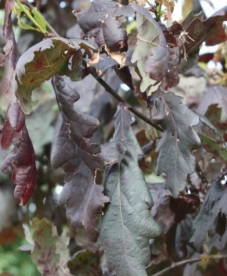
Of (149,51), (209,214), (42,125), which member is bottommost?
(42,125)

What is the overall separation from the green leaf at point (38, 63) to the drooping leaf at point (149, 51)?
0.20 feet

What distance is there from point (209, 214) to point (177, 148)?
128mm

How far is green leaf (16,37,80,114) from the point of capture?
0.49 metres

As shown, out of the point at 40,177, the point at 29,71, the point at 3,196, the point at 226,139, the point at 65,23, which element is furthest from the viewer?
the point at 65,23

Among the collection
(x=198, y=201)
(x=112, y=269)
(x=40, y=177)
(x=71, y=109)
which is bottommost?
(x=40, y=177)

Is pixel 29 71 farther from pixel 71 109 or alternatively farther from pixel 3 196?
pixel 3 196

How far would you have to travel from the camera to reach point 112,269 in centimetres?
54

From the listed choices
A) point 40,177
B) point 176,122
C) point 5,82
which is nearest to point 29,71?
point 5,82

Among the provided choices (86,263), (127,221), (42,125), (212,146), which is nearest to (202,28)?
(212,146)

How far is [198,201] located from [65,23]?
0.72m

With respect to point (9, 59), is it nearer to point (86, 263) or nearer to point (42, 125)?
point (86, 263)

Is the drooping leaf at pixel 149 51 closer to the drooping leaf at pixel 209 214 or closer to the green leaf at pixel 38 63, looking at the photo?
the green leaf at pixel 38 63

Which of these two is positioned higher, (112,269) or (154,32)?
(154,32)

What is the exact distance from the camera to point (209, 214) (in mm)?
662
